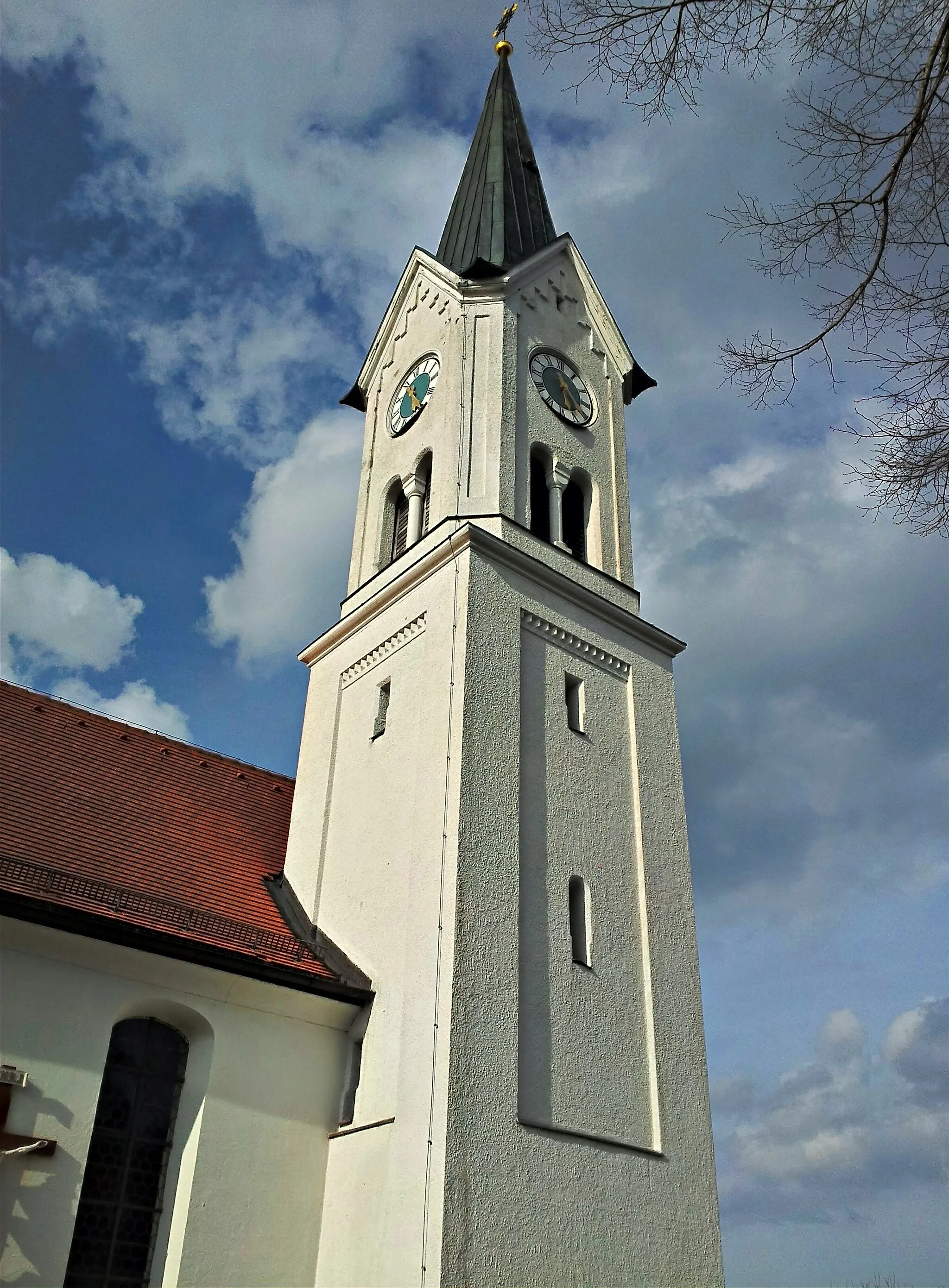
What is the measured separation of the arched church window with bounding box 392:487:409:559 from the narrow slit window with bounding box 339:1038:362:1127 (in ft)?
24.6

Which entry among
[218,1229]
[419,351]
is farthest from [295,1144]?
[419,351]

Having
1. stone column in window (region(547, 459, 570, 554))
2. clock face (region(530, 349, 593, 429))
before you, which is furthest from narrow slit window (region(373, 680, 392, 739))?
clock face (region(530, 349, 593, 429))

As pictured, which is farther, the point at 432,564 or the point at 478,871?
the point at 432,564

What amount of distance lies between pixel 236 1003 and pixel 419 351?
1166 cm

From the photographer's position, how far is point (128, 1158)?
11789mm

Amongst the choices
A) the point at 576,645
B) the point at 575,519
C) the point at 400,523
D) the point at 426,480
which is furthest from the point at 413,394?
the point at 576,645

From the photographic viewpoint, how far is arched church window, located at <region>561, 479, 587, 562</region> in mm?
18281

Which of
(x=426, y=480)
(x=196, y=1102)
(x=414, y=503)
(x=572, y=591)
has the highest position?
(x=426, y=480)

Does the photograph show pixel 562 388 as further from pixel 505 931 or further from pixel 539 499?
pixel 505 931

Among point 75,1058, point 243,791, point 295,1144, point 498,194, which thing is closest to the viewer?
point 75,1058

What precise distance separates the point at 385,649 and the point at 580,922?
15.9ft

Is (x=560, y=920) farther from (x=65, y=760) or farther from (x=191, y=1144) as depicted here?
(x=65, y=760)

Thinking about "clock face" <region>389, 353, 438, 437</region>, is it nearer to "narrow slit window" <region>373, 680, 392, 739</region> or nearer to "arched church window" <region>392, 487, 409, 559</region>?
"arched church window" <region>392, 487, 409, 559</region>

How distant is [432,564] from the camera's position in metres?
15.7
